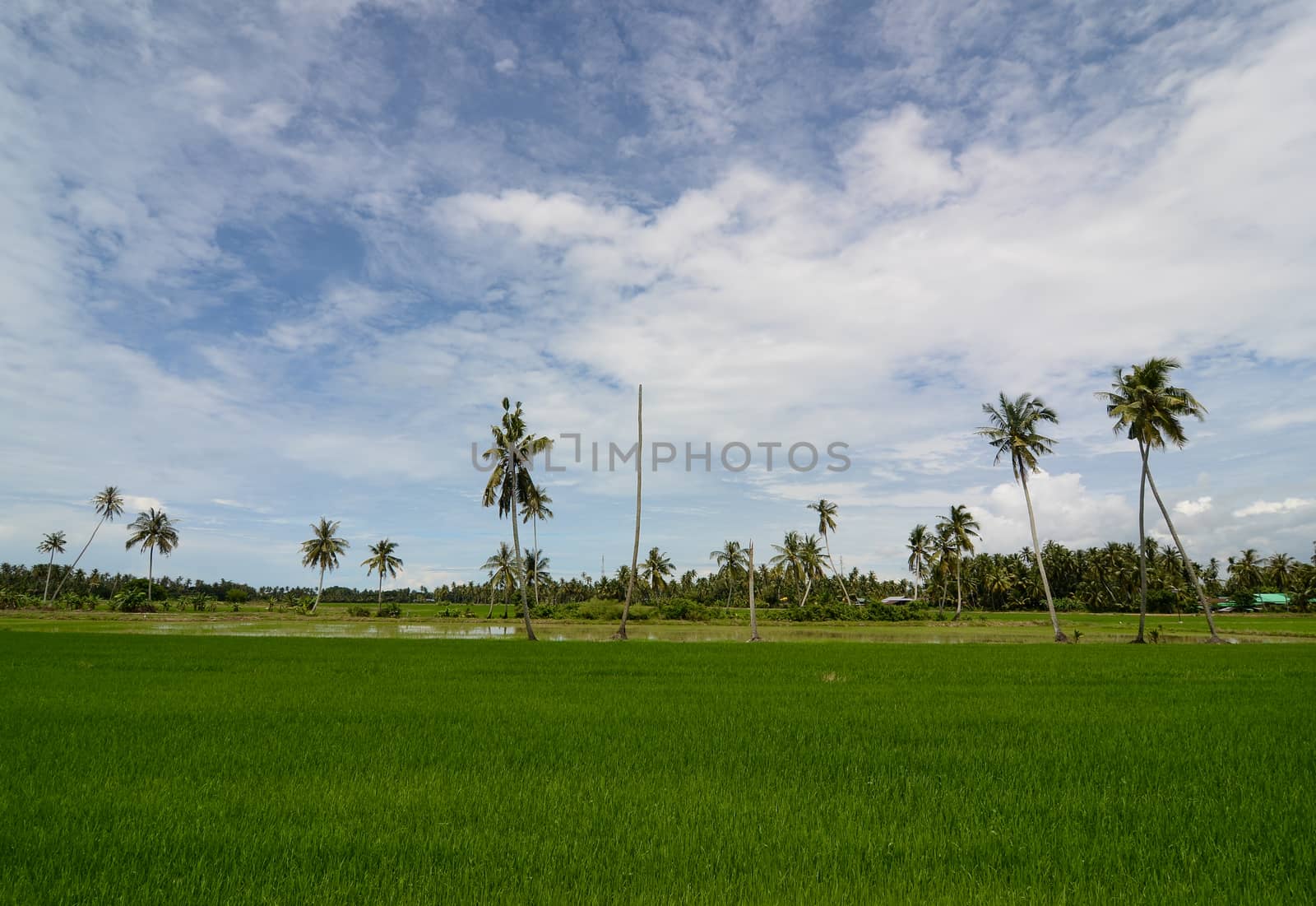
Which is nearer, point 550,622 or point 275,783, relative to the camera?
point 275,783

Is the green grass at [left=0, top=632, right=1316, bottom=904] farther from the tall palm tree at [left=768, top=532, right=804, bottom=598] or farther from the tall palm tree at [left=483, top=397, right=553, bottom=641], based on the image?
the tall palm tree at [left=768, top=532, right=804, bottom=598]

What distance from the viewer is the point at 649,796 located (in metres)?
6.64

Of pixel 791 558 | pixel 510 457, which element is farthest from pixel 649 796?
pixel 791 558

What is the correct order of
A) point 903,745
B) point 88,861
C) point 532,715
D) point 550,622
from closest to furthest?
point 88,861 → point 903,745 → point 532,715 → point 550,622

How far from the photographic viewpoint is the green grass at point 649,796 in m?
4.69

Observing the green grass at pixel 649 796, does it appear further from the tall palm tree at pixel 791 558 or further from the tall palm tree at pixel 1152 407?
the tall palm tree at pixel 791 558

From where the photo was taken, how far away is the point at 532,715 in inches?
445

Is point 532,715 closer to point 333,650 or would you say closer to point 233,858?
point 233,858

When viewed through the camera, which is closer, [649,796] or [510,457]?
[649,796]

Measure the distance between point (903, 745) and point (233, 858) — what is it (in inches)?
→ 296

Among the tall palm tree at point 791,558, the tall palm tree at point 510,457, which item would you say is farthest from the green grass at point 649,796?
the tall palm tree at point 791,558

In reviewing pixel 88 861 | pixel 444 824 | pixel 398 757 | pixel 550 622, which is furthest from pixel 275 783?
pixel 550 622

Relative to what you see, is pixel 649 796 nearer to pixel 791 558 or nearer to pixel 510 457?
pixel 510 457

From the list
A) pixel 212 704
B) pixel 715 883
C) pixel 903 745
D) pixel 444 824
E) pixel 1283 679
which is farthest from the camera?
pixel 1283 679
